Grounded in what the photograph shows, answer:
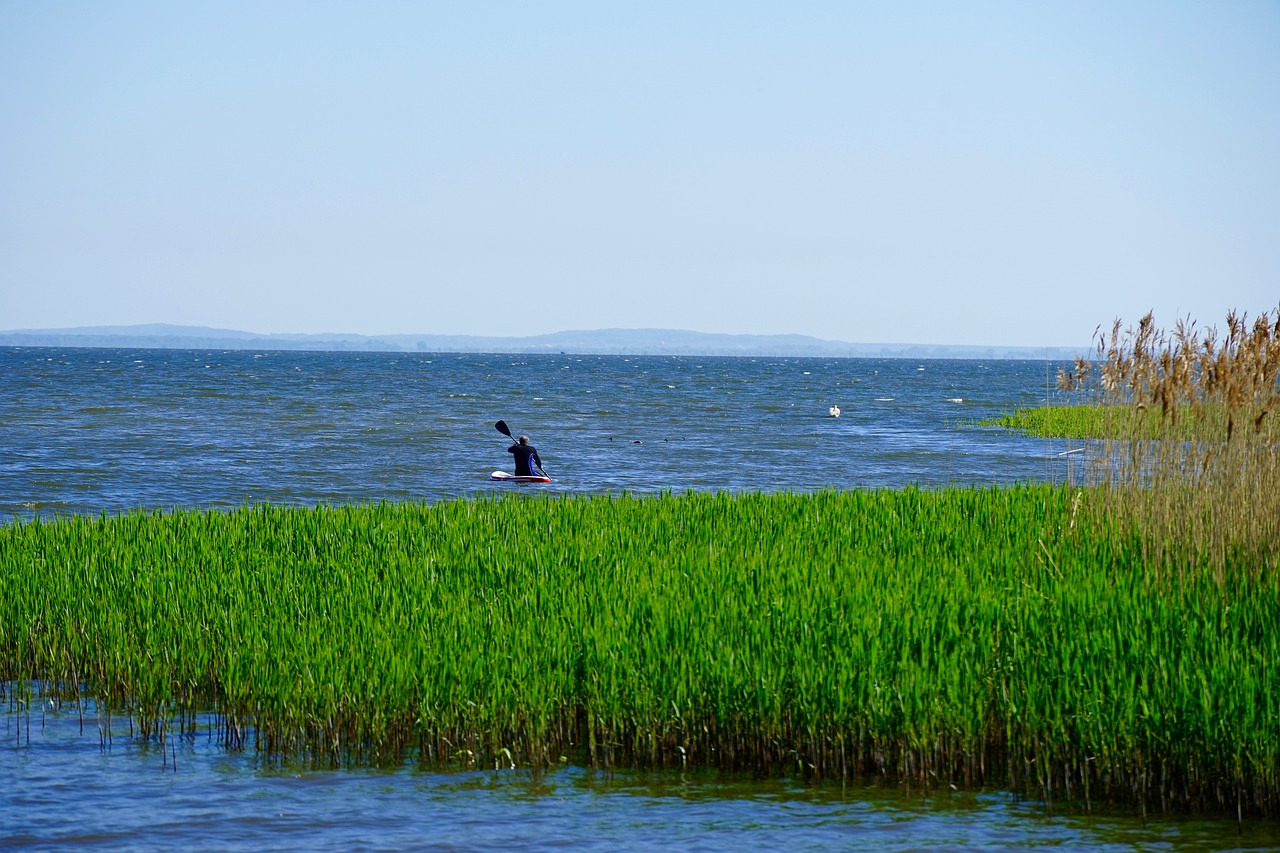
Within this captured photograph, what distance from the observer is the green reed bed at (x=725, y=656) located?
23.7ft

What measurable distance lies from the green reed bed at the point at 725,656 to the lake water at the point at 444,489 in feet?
0.86

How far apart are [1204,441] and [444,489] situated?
1934 cm

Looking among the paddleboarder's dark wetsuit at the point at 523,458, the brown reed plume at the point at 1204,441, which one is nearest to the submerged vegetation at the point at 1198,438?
the brown reed plume at the point at 1204,441

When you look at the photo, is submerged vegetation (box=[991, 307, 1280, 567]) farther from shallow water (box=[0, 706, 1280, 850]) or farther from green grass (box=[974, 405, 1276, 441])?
shallow water (box=[0, 706, 1280, 850])

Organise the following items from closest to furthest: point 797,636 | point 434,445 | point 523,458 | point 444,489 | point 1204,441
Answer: point 797,636, point 1204,441, point 523,458, point 444,489, point 434,445

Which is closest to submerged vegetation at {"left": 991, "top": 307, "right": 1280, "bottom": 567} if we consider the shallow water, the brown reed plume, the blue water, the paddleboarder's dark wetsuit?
the brown reed plume

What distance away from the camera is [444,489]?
27.5 m

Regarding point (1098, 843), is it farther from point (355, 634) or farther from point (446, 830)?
point (355, 634)

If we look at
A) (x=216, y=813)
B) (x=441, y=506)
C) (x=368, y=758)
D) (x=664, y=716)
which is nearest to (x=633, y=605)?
(x=664, y=716)

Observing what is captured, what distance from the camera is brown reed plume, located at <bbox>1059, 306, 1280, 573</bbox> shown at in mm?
9875

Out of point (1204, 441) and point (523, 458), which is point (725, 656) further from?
point (523, 458)

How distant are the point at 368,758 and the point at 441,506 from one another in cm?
787

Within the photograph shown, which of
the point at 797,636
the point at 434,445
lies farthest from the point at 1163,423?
the point at 434,445

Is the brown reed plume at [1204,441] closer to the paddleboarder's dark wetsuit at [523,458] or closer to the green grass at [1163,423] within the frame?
the green grass at [1163,423]
